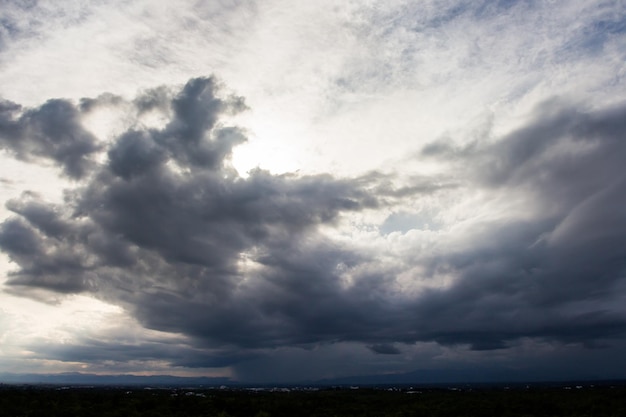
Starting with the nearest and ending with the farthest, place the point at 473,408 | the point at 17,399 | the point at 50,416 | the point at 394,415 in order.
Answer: the point at 50,416, the point at 394,415, the point at 473,408, the point at 17,399

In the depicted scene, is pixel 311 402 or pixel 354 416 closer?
pixel 354 416

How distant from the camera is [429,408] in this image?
13012 centimetres

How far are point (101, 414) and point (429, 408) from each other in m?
83.7

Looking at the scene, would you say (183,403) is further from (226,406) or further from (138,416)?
(138,416)

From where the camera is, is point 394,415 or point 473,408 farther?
point 473,408

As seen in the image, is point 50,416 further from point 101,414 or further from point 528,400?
point 528,400

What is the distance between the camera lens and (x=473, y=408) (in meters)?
130

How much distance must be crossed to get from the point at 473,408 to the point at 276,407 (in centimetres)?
5395

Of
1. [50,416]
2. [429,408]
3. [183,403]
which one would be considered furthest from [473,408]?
[50,416]

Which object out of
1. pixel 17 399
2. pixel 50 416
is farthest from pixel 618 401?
pixel 17 399

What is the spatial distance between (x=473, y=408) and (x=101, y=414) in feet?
313

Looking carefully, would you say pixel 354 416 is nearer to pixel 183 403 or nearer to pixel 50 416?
pixel 183 403

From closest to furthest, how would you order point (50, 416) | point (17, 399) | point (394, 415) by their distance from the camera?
point (50, 416)
point (394, 415)
point (17, 399)

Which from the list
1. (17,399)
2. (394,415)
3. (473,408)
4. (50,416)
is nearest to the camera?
Result: (50,416)
